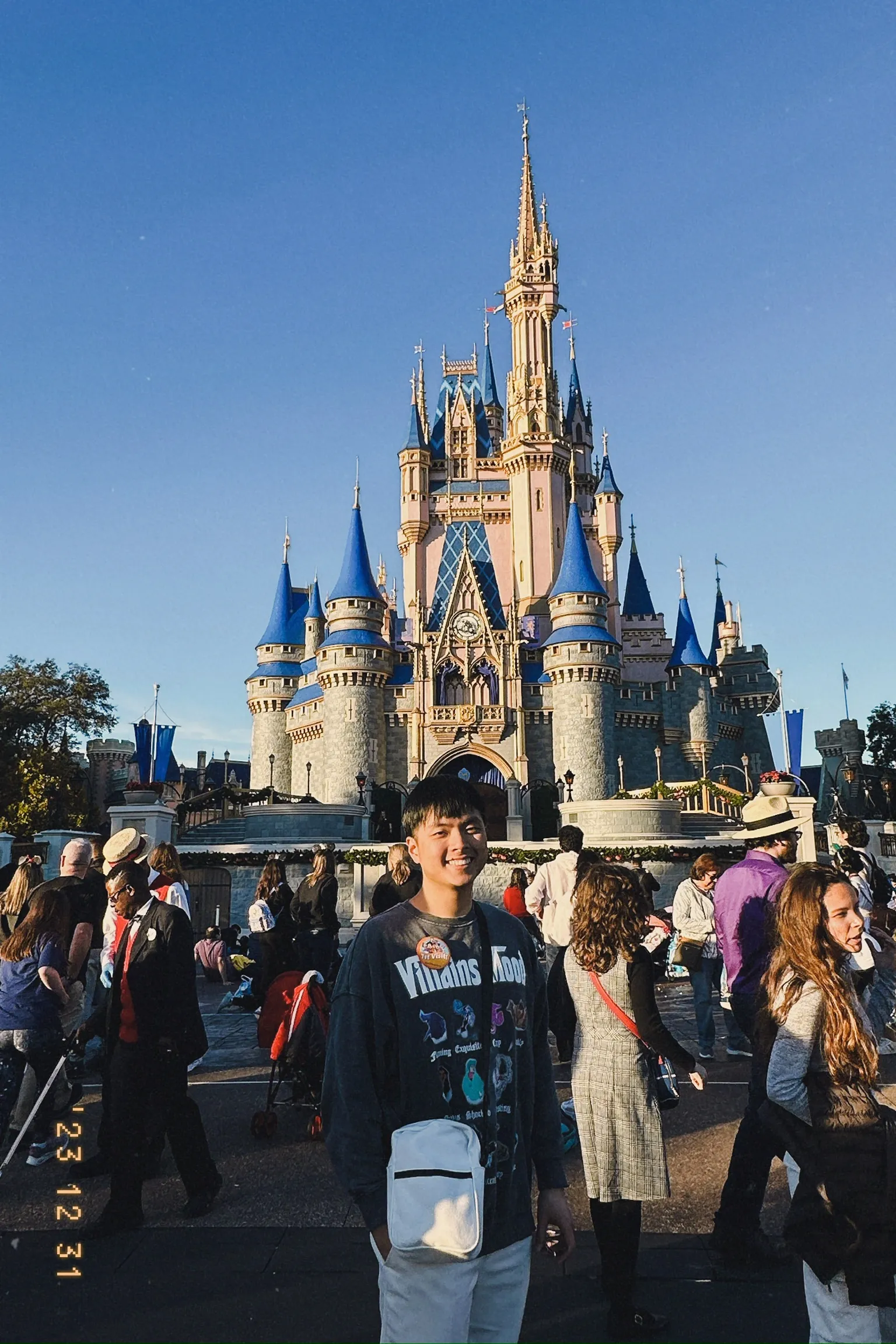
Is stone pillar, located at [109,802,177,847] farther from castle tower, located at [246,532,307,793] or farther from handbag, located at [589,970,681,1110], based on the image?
castle tower, located at [246,532,307,793]

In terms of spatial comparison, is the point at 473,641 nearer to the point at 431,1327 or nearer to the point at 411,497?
the point at 411,497

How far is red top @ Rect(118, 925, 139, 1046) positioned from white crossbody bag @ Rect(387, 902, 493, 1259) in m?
3.17

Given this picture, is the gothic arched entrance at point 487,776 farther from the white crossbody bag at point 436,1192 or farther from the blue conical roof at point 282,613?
the white crossbody bag at point 436,1192

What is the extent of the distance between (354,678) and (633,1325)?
4017cm

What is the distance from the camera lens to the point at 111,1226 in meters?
4.71

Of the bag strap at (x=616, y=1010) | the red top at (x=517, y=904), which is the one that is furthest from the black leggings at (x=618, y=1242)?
the red top at (x=517, y=904)

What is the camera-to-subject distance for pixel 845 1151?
290 cm

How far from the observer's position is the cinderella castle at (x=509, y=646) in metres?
43.1

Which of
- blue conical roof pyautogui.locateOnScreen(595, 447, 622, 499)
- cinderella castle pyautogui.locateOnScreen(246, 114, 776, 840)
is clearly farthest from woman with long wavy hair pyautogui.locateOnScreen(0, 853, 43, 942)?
blue conical roof pyautogui.locateOnScreen(595, 447, 622, 499)

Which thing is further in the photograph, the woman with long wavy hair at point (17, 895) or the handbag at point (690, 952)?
the handbag at point (690, 952)

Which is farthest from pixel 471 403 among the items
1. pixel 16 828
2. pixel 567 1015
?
pixel 567 1015

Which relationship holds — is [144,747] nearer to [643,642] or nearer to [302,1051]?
[643,642]

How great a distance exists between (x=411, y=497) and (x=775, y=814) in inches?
1828
